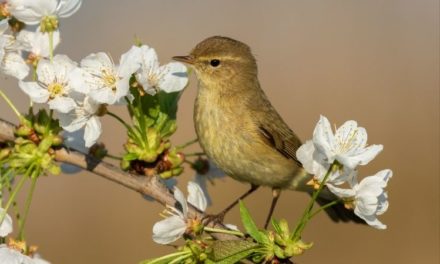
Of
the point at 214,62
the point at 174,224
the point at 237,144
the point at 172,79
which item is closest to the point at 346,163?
the point at 174,224

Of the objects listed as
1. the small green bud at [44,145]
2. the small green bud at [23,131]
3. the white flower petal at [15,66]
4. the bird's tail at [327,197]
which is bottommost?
the bird's tail at [327,197]

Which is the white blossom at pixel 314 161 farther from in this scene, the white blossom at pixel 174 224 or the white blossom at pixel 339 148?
the white blossom at pixel 174 224

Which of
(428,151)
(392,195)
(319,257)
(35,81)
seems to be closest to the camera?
(35,81)

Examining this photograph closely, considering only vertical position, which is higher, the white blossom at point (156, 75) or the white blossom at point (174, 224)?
the white blossom at point (156, 75)

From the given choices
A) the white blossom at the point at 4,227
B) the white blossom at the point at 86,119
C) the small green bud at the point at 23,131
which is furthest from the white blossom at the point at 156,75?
the white blossom at the point at 4,227

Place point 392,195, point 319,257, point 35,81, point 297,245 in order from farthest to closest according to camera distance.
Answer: point 392,195
point 319,257
point 35,81
point 297,245

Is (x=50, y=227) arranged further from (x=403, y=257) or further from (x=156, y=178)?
(x=156, y=178)

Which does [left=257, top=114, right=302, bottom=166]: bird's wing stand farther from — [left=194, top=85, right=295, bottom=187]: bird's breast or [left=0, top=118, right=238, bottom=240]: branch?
[left=0, top=118, right=238, bottom=240]: branch

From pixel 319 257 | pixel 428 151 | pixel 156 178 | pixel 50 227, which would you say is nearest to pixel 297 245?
pixel 156 178
